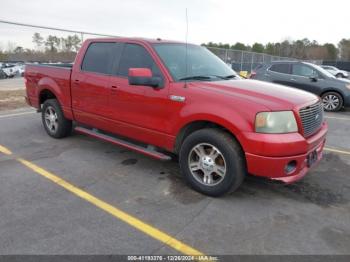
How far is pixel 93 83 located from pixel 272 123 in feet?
9.58

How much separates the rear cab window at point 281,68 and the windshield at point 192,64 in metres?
7.17

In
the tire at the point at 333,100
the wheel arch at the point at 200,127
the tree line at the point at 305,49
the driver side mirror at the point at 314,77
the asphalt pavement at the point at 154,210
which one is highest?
the tree line at the point at 305,49

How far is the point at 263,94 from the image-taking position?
384cm

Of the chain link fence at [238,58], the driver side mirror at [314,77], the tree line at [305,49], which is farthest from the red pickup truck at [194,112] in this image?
the tree line at [305,49]

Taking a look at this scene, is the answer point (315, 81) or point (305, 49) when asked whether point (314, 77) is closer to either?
point (315, 81)

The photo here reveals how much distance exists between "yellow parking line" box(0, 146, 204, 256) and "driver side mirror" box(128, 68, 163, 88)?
151 centimetres

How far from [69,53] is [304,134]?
17953 mm

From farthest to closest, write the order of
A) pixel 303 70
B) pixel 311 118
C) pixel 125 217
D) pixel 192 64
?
pixel 303 70 < pixel 192 64 < pixel 311 118 < pixel 125 217

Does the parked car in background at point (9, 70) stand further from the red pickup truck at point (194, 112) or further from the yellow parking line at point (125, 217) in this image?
the yellow parking line at point (125, 217)

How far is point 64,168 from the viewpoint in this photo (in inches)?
190

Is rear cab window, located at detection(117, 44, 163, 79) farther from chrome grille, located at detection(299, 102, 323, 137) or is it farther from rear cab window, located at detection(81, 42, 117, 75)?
chrome grille, located at detection(299, 102, 323, 137)

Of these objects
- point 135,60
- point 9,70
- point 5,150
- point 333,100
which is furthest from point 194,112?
point 9,70

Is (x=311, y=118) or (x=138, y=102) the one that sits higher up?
(x=138, y=102)

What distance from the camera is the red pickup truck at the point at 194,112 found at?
3.56m
